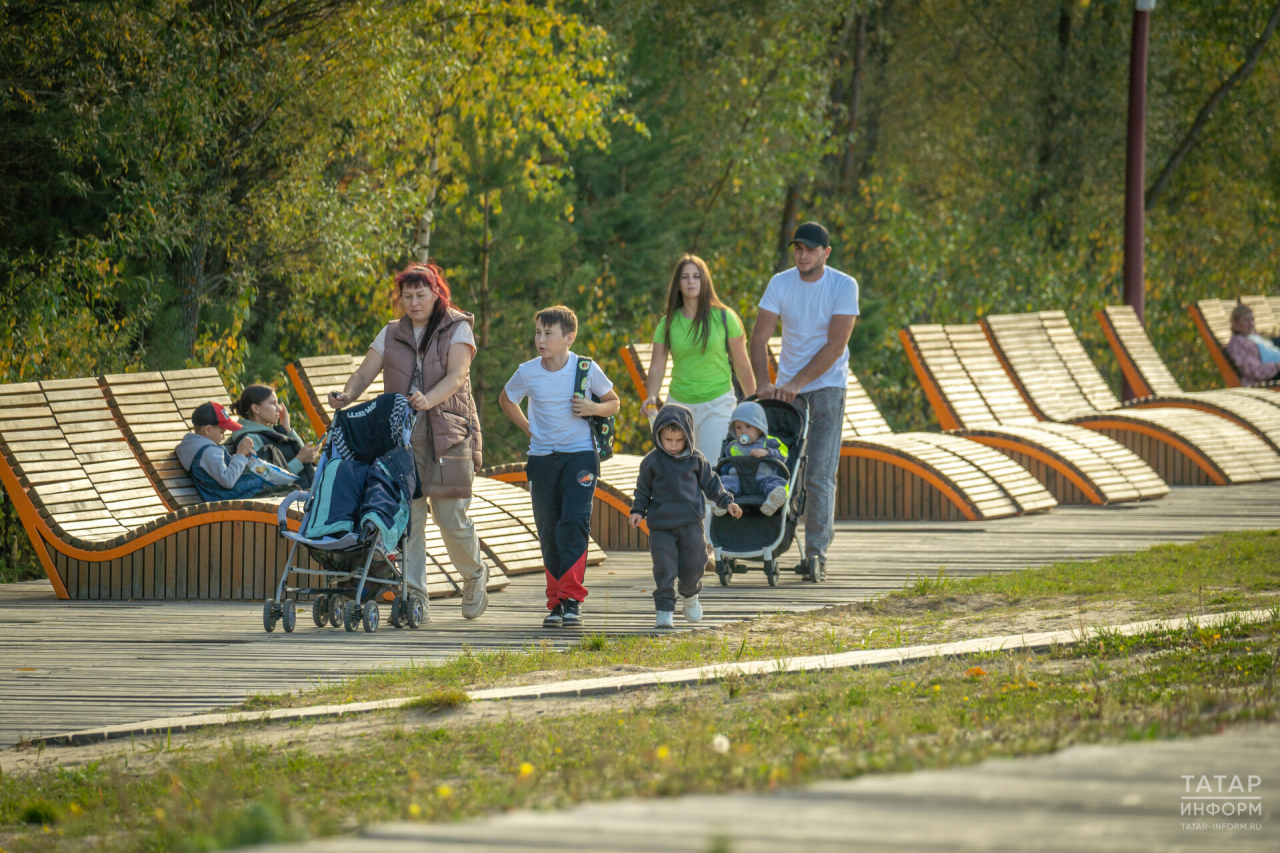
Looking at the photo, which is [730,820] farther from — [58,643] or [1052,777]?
[58,643]

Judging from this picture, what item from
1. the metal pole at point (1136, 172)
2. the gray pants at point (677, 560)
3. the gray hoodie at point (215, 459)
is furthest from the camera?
the metal pole at point (1136, 172)

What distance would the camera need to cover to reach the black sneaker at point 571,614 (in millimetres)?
7398

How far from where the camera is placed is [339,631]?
7.59 metres

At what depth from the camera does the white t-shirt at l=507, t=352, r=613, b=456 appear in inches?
296

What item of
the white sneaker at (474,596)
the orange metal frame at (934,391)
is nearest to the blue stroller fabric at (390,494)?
the white sneaker at (474,596)

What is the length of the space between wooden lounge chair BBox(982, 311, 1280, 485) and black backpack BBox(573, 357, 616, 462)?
8325 millimetres

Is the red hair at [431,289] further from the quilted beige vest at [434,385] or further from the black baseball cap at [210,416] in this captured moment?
the black baseball cap at [210,416]

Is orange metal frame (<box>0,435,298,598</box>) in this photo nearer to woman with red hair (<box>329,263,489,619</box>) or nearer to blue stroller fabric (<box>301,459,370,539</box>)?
blue stroller fabric (<box>301,459,370,539</box>)

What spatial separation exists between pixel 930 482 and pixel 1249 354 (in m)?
8.45

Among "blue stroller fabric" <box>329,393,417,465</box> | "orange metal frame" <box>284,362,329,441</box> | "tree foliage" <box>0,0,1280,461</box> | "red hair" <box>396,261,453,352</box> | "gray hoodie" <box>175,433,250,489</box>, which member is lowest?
"gray hoodie" <box>175,433,250,489</box>

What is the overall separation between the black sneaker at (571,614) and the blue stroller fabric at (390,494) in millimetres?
881

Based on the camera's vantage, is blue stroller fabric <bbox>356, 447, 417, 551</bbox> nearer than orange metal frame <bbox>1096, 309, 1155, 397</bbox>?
Yes

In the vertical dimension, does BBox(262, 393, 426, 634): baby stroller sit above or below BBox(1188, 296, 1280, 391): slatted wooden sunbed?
below

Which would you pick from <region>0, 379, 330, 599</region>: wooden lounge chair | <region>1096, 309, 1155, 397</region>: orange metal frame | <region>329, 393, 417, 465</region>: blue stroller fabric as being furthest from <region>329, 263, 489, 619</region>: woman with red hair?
<region>1096, 309, 1155, 397</region>: orange metal frame
